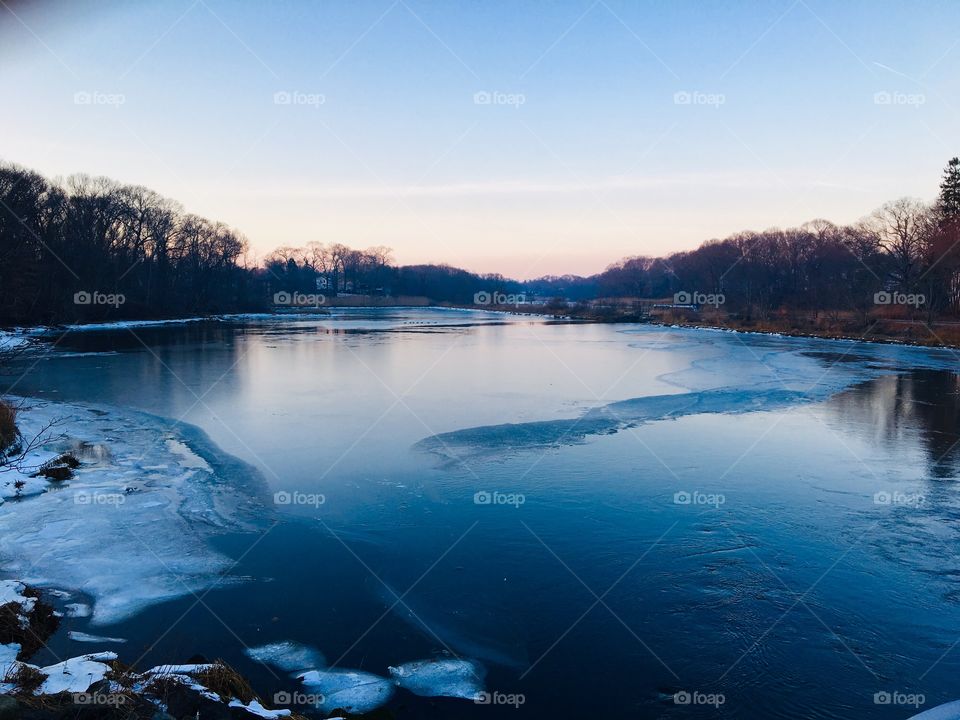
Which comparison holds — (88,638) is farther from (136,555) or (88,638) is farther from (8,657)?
(136,555)

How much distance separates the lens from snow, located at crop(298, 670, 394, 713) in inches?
159

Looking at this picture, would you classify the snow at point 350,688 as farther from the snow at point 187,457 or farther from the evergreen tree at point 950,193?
the evergreen tree at point 950,193

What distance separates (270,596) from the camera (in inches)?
215

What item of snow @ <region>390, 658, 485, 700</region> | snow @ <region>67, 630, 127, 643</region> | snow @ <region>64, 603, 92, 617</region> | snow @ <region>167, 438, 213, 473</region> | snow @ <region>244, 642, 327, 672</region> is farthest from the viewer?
snow @ <region>167, 438, 213, 473</region>

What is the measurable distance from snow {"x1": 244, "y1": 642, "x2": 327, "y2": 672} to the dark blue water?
0.10 metres

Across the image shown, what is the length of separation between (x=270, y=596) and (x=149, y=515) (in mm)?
2845

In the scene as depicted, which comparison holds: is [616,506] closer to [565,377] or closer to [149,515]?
[149,515]

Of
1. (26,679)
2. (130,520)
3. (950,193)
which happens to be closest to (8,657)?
(26,679)

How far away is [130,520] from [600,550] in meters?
5.26

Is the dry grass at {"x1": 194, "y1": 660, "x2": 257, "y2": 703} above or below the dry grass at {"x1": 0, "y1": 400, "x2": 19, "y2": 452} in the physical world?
below

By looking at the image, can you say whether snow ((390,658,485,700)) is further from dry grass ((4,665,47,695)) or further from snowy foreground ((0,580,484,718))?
dry grass ((4,665,47,695))

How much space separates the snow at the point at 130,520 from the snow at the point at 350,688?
6.27 feet

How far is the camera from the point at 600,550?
6.50m

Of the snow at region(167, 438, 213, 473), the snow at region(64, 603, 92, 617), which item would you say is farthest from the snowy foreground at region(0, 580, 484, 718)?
the snow at region(167, 438, 213, 473)
